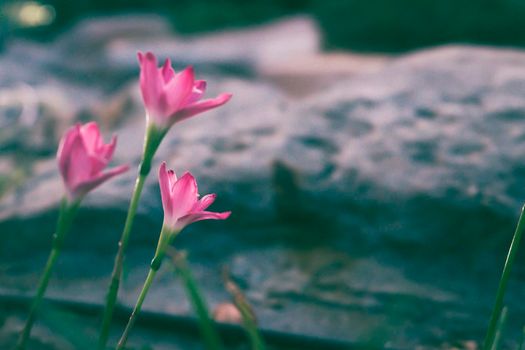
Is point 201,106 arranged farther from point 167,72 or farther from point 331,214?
point 331,214

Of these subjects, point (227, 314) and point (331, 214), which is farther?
point (331, 214)

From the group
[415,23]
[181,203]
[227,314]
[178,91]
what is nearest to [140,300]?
[181,203]

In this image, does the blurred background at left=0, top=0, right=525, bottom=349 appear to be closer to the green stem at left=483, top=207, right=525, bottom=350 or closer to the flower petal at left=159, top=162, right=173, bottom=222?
the green stem at left=483, top=207, right=525, bottom=350

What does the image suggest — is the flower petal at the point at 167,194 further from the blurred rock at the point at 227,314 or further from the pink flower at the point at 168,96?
the blurred rock at the point at 227,314

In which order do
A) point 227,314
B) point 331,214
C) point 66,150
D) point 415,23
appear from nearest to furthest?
point 66,150
point 227,314
point 331,214
point 415,23

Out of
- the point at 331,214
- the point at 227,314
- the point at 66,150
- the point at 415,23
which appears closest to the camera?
the point at 66,150

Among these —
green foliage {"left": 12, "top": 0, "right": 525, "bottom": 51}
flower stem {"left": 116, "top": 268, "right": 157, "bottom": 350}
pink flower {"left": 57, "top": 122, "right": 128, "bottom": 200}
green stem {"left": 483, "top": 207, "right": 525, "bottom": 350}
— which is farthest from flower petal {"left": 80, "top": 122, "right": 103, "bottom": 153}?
green foliage {"left": 12, "top": 0, "right": 525, "bottom": 51}

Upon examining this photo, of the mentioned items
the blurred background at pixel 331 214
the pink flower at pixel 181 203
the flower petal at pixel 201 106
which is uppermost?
the flower petal at pixel 201 106

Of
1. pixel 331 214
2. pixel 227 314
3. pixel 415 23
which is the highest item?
pixel 415 23

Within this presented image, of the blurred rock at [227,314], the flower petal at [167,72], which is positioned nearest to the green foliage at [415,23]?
the blurred rock at [227,314]

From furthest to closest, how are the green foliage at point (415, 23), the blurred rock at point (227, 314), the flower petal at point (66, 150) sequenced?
1. the green foliage at point (415, 23)
2. the blurred rock at point (227, 314)
3. the flower petal at point (66, 150)
